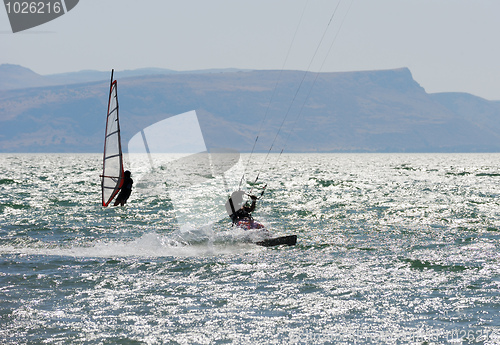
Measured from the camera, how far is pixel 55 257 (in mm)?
17203

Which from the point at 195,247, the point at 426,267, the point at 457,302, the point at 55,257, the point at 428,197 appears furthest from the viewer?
the point at 428,197

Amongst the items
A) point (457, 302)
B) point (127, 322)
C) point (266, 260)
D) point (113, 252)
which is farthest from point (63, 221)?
point (457, 302)

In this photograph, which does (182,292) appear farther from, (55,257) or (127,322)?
(55,257)

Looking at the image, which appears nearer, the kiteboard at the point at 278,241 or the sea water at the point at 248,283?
the sea water at the point at 248,283

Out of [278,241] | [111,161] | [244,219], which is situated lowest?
[278,241]

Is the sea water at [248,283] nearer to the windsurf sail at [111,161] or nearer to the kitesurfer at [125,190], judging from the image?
the kitesurfer at [125,190]

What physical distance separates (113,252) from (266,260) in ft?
15.8

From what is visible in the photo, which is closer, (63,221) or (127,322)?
(127,322)

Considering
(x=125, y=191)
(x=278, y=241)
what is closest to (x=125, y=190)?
(x=125, y=191)
